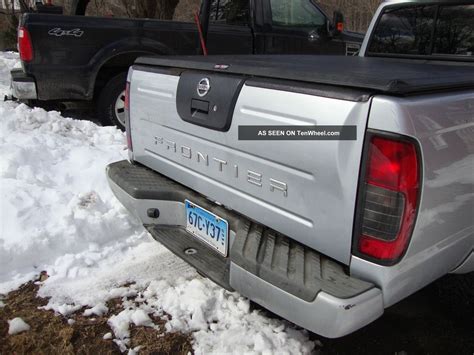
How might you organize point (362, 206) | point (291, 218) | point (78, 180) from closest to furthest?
point (362, 206)
point (291, 218)
point (78, 180)

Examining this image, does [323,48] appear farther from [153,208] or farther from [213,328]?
[213,328]

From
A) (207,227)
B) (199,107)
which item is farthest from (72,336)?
(199,107)

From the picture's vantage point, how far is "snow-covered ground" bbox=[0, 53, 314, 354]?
2527 millimetres

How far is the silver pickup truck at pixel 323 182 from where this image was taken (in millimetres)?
1736

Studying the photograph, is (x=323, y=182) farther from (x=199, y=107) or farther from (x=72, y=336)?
(x=72, y=336)

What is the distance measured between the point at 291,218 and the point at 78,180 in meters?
2.73

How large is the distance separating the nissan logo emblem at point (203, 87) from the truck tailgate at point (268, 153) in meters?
0.03

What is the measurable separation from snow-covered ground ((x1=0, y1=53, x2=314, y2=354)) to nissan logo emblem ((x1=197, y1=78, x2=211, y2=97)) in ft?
4.09

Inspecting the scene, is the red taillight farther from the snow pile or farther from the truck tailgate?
the snow pile

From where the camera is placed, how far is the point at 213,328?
253cm

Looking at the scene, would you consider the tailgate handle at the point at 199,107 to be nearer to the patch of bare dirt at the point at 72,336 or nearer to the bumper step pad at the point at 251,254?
the bumper step pad at the point at 251,254

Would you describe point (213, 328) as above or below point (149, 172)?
below

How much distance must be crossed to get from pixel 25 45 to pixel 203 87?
159 inches

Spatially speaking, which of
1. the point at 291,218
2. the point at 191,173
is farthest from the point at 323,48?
the point at 291,218
